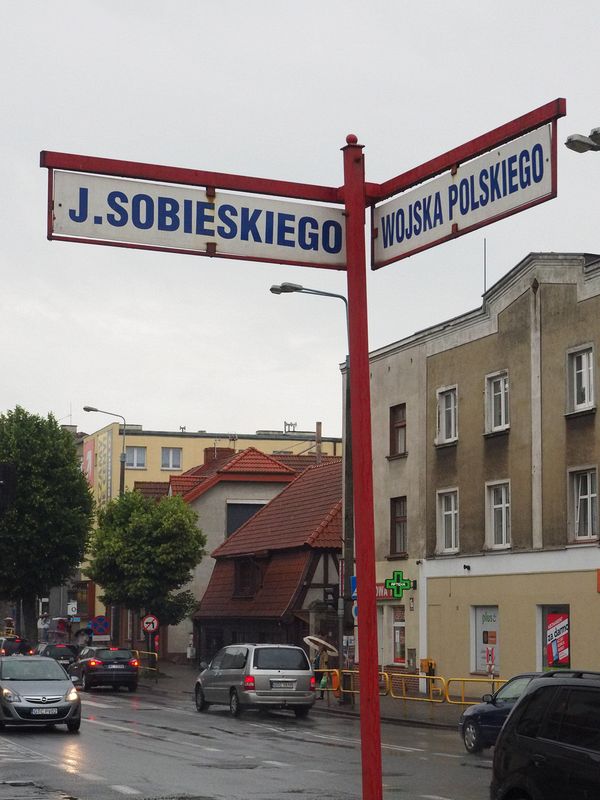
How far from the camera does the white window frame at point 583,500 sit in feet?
107

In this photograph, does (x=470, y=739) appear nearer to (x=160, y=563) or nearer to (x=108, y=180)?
(x=108, y=180)

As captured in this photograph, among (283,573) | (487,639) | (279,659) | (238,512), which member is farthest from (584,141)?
(238,512)

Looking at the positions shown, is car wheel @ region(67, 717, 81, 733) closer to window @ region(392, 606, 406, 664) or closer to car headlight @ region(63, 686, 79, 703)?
car headlight @ region(63, 686, 79, 703)

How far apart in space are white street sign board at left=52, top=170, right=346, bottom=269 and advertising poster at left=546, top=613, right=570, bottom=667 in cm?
2854

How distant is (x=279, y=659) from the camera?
32.7m

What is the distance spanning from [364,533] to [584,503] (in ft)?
93.9

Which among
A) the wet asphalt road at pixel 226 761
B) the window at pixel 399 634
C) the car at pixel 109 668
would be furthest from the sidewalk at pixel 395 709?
the window at pixel 399 634

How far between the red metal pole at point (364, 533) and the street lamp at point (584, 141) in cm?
1261

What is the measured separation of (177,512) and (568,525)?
998 inches

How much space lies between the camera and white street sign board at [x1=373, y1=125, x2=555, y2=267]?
215 inches

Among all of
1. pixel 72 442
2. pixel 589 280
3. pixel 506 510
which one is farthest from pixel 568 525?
pixel 72 442

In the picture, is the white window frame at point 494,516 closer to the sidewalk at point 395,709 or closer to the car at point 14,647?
the sidewalk at point 395,709

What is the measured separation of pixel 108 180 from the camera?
582 centimetres

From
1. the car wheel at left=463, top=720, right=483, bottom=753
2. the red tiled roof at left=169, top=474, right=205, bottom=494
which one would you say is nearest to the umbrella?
the car wheel at left=463, top=720, right=483, bottom=753
